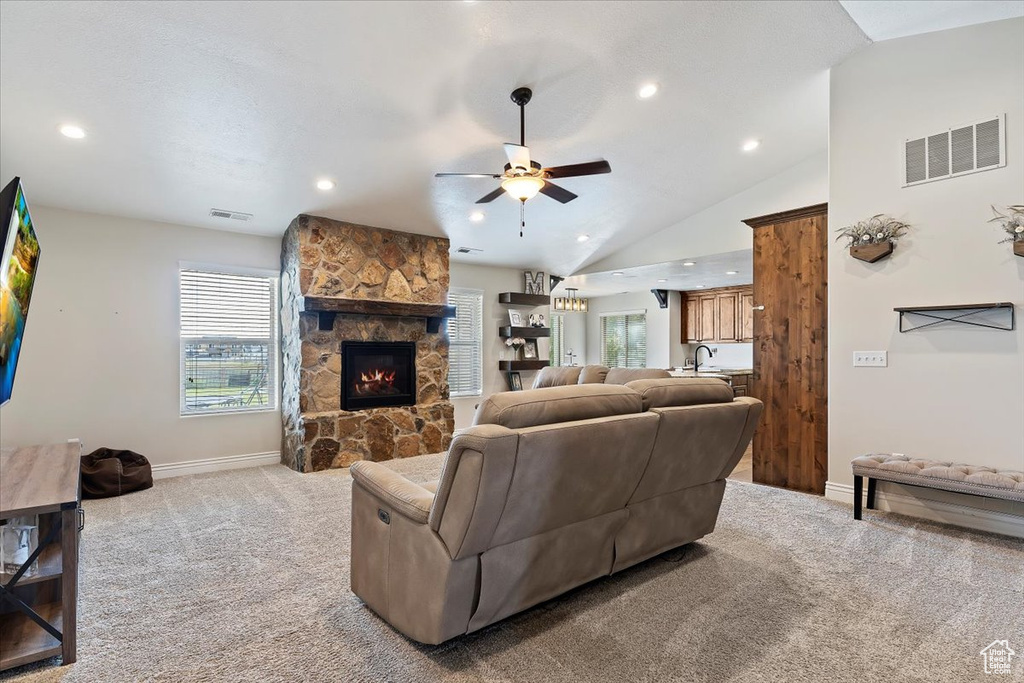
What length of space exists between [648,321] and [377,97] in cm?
696

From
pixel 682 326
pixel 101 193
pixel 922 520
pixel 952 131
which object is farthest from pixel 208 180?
pixel 682 326

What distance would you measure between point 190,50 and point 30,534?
252 cm

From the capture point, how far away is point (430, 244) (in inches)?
232

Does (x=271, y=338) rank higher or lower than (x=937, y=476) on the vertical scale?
higher

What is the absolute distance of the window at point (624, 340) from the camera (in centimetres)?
944

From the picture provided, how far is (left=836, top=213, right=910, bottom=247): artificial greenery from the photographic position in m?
3.58

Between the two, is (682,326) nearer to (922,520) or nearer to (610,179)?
(610,179)

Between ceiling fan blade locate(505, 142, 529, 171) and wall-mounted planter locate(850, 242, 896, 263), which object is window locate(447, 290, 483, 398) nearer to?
ceiling fan blade locate(505, 142, 529, 171)

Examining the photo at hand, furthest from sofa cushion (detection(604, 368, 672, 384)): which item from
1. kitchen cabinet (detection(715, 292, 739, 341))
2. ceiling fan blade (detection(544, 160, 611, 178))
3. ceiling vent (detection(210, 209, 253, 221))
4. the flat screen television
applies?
kitchen cabinet (detection(715, 292, 739, 341))

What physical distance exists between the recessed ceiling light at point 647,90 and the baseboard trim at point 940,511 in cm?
335

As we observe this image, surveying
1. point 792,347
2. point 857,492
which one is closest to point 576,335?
point 792,347

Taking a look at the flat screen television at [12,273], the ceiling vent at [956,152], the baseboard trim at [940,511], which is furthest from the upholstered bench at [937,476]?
the flat screen television at [12,273]

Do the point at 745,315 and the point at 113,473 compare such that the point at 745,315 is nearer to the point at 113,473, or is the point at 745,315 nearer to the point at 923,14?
the point at 923,14

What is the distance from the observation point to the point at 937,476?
3.07 m
